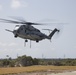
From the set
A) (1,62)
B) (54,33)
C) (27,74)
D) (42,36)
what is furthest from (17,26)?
(1,62)

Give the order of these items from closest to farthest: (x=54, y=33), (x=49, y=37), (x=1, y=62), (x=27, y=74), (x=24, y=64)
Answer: (x=49, y=37), (x=54, y=33), (x=27, y=74), (x=24, y=64), (x=1, y=62)

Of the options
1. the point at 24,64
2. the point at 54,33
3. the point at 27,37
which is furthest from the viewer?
the point at 24,64

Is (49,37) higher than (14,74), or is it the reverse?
(49,37)

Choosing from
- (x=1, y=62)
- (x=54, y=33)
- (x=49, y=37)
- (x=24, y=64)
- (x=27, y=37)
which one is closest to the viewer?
(x=27, y=37)

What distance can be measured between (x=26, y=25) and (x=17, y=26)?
2307 mm

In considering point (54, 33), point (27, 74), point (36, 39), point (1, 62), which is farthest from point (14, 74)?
point (1, 62)

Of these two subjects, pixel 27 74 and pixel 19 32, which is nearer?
pixel 19 32

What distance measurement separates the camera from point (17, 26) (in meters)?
63.6

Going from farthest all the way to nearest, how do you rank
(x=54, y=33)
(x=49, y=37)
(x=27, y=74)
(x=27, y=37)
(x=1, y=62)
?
1. (x=1, y=62)
2. (x=27, y=74)
3. (x=54, y=33)
4. (x=49, y=37)
5. (x=27, y=37)

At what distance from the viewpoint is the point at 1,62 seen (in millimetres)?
187125

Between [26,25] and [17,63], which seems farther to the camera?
[17,63]

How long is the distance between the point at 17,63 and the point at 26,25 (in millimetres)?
109153

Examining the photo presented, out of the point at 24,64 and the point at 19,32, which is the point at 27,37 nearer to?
the point at 19,32

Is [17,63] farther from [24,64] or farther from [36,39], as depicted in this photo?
[36,39]
